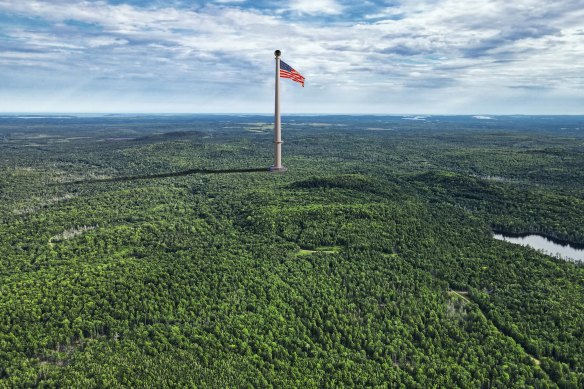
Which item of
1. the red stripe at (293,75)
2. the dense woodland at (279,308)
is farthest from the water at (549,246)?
the red stripe at (293,75)

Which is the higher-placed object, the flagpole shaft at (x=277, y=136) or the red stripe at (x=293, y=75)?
the red stripe at (x=293, y=75)

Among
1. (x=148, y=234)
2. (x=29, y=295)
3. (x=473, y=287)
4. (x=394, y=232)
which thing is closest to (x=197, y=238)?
(x=148, y=234)

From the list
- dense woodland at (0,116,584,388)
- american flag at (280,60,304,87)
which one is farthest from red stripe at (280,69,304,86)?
dense woodland at (0,116,584,388)

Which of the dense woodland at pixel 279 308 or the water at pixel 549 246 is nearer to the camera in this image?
the dense woodland at pixel 279 308

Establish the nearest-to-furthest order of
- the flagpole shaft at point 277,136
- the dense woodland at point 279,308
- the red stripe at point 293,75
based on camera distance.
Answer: the flagpole shaft at point 277,136, the red stripe at point 293,75, the dense woodland at point 279,308

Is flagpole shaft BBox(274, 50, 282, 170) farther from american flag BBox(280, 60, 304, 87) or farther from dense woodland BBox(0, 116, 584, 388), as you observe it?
dense woodland BBox(0, 116, 584, 388)

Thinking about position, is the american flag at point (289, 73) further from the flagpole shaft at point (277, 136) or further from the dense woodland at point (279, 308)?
the dense woodland at point (279, 308)

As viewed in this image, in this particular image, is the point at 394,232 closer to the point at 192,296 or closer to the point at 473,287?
the point at 473,287
